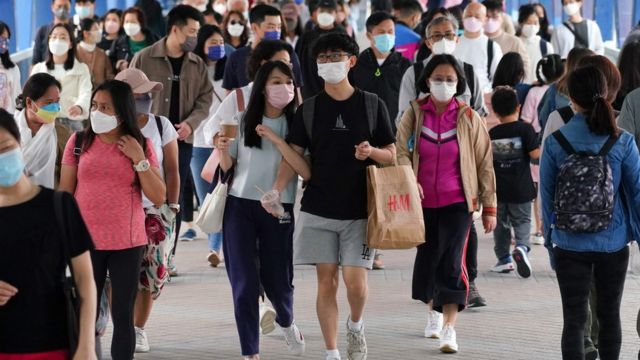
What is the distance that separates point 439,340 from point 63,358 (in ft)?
13.7

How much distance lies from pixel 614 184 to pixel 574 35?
11.0 meters

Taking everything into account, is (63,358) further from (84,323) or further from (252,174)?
(252,174)

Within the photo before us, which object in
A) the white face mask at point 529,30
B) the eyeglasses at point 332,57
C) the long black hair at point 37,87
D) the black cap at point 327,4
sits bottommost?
the white face mask at point 529,30

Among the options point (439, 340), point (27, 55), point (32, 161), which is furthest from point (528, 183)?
point (27, 55)

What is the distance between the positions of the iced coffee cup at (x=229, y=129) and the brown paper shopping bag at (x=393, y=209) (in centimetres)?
86

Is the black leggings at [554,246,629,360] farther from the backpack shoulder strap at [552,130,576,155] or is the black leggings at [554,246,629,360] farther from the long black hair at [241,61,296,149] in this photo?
the long black hair at [241,61,296,149]

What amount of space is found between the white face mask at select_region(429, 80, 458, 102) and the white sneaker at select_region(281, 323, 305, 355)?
1.62m

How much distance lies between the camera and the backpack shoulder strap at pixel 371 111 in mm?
8070

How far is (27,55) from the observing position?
19.8 meters

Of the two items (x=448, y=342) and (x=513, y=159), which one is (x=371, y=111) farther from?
(x=513, y=159)

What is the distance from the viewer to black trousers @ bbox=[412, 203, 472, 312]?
8.91 meters

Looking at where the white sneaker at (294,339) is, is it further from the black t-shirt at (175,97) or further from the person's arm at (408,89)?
the black t-shirt at (175,97)

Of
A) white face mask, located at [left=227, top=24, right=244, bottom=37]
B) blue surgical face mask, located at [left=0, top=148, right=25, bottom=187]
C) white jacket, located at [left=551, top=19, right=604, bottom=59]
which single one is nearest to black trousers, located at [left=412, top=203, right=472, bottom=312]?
blue surgical face mask, located at [left=0, top=148, right=25, bottom=187]

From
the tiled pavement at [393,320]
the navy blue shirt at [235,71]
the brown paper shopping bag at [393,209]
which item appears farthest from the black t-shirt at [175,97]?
the brown paper shopping bag at [393,209]
